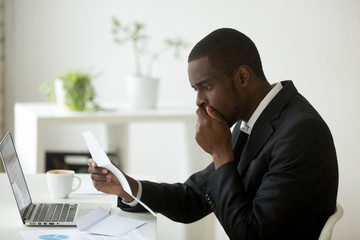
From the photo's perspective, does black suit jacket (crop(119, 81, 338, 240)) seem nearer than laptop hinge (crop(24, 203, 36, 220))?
Yes

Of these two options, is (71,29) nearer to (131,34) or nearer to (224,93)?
(131,34)

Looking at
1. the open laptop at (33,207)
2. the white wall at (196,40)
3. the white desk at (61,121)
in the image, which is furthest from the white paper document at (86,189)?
the white wall at (196,40)

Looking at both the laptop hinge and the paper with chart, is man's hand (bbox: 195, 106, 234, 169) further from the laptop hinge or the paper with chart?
the laptop hinge

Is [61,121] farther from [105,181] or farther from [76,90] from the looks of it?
[105,181]

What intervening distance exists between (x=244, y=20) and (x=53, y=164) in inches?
63.2

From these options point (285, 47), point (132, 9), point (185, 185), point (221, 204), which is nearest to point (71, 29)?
point (132, 9)

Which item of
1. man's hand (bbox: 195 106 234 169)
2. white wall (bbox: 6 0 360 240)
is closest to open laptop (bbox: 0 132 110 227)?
man's hand (bbox: 195 106 234 169)

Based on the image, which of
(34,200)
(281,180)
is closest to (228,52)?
(281,180)

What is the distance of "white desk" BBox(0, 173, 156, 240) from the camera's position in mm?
1569

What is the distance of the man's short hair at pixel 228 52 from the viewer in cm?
164

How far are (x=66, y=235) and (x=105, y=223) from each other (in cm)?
14

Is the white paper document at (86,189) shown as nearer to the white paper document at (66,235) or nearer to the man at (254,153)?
the man at (254,153)

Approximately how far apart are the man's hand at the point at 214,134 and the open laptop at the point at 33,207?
36 cm

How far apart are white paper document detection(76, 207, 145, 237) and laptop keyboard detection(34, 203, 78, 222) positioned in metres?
0.05
